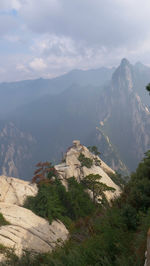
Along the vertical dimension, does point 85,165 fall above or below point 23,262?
above

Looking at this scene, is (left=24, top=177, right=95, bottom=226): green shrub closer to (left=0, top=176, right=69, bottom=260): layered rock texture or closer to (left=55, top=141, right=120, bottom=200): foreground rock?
(left=0, top=176, right=69, bottom=260): layered rock texture

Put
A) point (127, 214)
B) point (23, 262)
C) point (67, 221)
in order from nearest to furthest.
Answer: point (127, 214), point (23, 262), point (67, 221)

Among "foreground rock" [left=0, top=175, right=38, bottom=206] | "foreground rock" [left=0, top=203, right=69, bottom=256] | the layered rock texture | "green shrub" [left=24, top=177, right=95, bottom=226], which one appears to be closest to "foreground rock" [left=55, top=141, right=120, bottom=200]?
"green shrub" [left=24, top=177, right=95, bottom=226]

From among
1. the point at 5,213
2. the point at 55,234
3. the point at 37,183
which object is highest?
the point at 37,183

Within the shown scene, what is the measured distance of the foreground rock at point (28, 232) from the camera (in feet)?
55.3

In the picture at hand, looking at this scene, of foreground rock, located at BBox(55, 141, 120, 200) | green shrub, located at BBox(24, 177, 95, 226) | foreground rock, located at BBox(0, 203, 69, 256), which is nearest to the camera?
foreground rock, located at BBox(0, 203, 69, 256)

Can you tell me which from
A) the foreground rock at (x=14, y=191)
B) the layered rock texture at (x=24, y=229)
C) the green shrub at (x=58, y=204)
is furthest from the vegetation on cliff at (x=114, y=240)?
the foreground rock at (x=14, y=191)

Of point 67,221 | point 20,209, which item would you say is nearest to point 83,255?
point 20,209

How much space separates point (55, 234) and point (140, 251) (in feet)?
66.2

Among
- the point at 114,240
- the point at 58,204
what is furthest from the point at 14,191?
the point at 114,240

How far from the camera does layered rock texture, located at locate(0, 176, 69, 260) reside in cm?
1698

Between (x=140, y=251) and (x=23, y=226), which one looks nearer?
(x=140, y=251)

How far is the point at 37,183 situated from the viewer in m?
35.9

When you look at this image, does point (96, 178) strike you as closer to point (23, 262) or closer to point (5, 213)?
point (5, 213)
